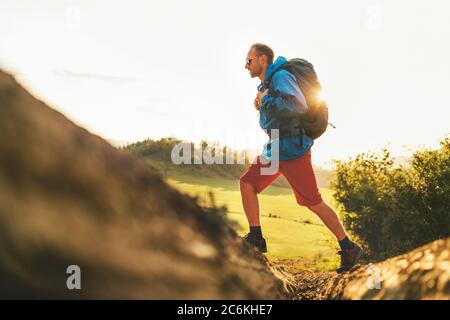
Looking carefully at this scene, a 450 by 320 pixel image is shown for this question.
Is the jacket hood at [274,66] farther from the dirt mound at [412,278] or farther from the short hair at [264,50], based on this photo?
the dirt mound at [412,278]

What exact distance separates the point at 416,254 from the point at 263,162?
9.55 feet

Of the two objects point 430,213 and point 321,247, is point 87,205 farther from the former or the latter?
point 321,247

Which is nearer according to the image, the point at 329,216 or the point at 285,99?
the point at 285,99

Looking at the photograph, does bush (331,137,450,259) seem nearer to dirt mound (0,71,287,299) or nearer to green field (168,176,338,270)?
green field (168,176,338,270)

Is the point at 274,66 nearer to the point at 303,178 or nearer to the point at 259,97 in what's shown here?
the point at 259,97

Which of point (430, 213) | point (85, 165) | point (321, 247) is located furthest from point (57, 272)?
point (321, 247)

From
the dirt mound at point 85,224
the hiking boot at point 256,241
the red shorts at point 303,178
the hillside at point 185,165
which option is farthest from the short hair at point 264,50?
the hillside at point 185,165

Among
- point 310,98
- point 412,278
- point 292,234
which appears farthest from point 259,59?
point 292,234

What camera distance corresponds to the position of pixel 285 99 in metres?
5.32

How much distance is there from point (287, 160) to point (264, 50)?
4.74ft

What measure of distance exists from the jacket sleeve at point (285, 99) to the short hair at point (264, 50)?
22.6 inches

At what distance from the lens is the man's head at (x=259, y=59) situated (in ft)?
19.5

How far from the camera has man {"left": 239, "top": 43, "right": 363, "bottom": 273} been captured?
5.37 meters

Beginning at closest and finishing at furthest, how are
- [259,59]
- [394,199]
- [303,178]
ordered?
[303,178] → [259,59] → [394,199]
